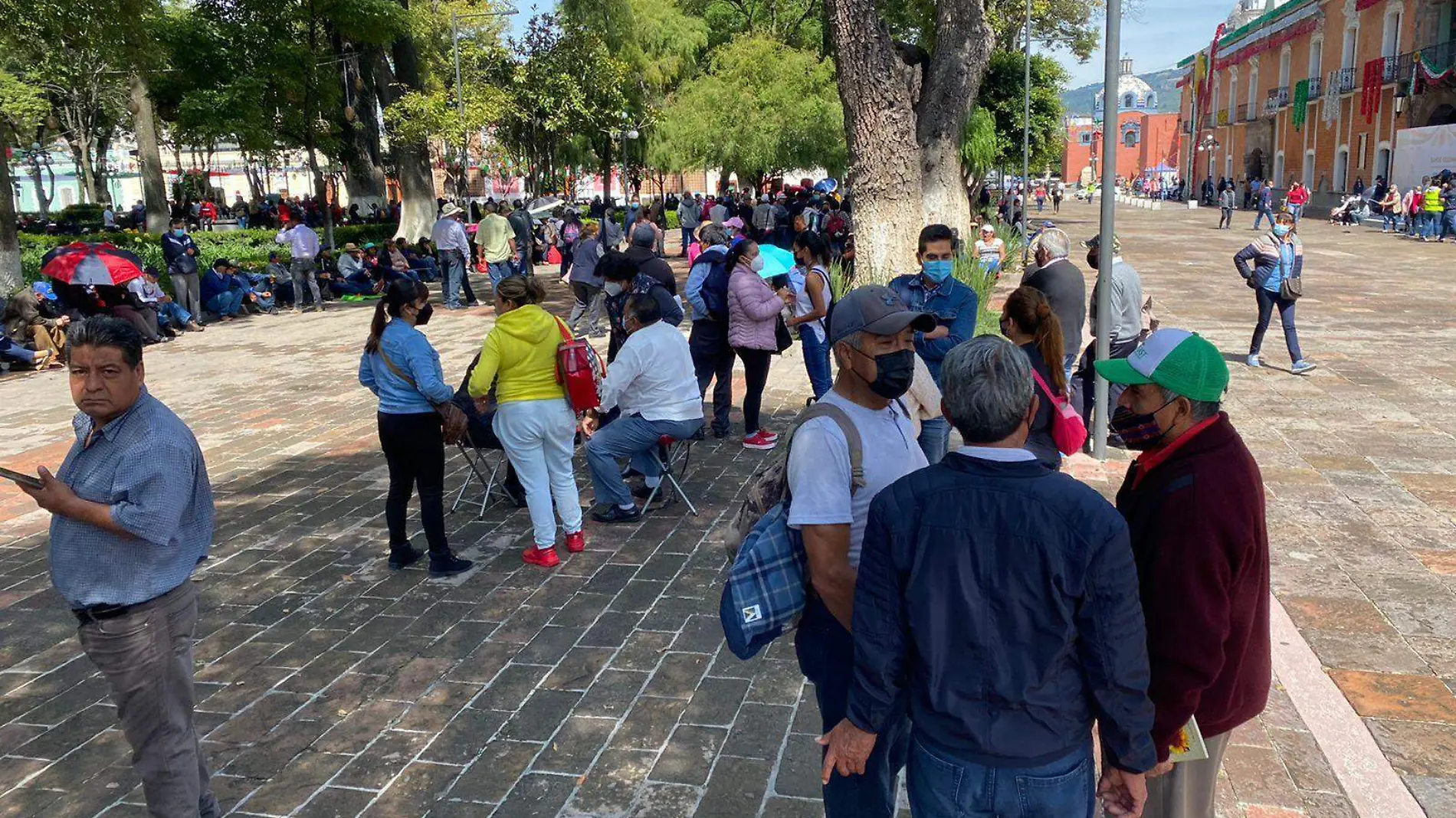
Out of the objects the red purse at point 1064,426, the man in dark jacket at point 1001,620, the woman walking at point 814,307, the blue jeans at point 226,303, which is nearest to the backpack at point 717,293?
the woman walking at point 814,307

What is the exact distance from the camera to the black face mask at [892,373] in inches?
101

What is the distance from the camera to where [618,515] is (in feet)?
21.3

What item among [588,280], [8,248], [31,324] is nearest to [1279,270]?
[588,280]

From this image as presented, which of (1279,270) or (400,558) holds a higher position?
(1279,270)

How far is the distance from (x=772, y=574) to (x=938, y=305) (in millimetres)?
3669

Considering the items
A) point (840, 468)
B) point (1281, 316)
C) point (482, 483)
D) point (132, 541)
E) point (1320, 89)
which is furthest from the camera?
point (1320, 89)

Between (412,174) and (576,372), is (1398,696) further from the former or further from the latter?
(412,174)

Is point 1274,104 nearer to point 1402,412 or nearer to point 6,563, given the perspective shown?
point 1402,412

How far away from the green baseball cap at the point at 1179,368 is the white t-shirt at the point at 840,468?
53 cm

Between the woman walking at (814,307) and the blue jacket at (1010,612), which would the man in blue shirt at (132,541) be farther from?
the woman walking at (814,307)

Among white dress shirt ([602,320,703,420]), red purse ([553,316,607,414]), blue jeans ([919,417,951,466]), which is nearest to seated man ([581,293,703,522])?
white dress shirt ([602,320,703,420])

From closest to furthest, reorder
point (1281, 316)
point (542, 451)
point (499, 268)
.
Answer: point (542, 451) < point (1281, 316) < point (499, 268)

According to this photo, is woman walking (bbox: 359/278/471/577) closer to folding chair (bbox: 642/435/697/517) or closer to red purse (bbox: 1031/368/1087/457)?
folding chair (bbox: 642/435/697/517)

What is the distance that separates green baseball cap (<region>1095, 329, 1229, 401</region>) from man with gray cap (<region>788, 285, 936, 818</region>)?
484mm
